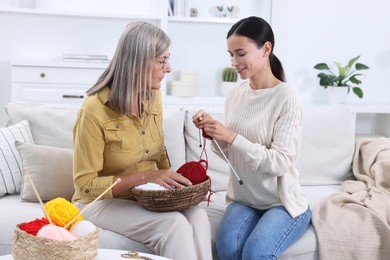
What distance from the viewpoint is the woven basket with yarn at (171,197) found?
2012 mm

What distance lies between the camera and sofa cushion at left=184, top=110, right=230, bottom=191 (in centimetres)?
282

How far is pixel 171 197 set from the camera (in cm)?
202

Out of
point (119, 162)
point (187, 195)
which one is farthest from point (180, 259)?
point (119, 162)

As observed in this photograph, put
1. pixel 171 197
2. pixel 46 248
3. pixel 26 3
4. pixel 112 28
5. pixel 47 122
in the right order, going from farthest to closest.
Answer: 1. pixel 112 28
2. pixel 26 3
3. pixel 47 122
4. pixel 171 197
5. pixel 46 248

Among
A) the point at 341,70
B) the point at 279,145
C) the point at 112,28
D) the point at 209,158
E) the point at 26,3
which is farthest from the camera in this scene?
the point at 112,28

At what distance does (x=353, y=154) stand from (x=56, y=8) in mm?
2469

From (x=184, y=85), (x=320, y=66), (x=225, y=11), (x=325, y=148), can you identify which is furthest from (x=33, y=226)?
(x=225, y=11)

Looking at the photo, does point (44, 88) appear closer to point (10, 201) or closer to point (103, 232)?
point (10, 201)

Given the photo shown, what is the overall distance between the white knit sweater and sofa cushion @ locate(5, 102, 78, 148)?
695mm

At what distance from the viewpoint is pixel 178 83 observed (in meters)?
4.43

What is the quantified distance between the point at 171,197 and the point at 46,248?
59 cm

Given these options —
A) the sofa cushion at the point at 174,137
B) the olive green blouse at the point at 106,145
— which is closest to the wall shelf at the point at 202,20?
the sofa cushion at the point at 174,137

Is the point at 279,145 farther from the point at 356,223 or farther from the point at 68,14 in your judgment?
the point at 68,14

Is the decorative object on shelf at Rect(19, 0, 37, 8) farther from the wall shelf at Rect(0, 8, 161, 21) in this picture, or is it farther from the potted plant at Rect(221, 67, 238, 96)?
the potted plant at Rect(221, 67, 238, 96)
